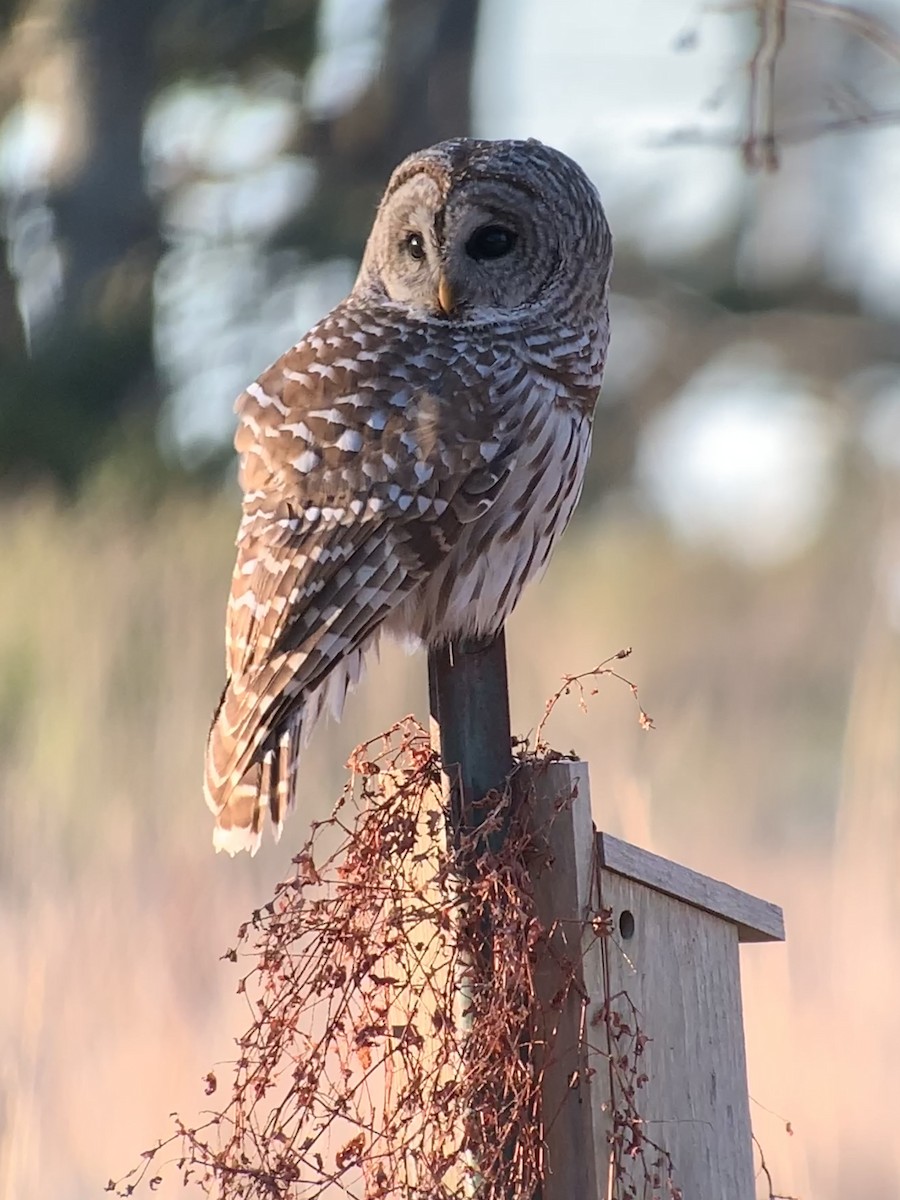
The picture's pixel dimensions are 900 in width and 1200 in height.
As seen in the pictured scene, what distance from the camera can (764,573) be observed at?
359 inches

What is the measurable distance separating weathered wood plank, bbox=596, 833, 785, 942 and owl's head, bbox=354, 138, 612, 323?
967mm

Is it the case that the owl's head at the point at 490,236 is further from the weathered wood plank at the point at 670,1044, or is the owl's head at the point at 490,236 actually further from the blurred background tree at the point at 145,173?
the blurred background tree at the point at 145,173

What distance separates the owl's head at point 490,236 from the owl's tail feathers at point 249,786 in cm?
74

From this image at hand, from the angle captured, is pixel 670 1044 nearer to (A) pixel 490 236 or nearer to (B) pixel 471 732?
(B) pixel 471 732

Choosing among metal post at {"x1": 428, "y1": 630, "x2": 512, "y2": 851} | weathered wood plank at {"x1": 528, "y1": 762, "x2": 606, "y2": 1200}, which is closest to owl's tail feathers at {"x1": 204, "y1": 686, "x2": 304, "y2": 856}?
metal post at {"x1": 428, "y1": 630, "x2": 512, "y2": 851}

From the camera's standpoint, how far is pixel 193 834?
3.92 meters

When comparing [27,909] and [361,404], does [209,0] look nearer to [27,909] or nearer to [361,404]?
[27,909]

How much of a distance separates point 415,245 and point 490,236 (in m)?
0.12

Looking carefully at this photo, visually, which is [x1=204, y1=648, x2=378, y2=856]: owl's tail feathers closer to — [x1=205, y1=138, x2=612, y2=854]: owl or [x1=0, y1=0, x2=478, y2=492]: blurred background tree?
[x1=205, y1=138, x2=612, y2=854]: owl

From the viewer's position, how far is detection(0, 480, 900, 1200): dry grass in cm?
322

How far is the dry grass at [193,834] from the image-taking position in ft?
10.6

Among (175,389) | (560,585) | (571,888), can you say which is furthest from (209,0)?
(571,888)

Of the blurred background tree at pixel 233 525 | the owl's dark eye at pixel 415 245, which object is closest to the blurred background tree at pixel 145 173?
the blurred background tree at pixel 233 525

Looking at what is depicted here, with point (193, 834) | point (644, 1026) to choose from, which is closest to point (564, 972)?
point (644, 1026)
